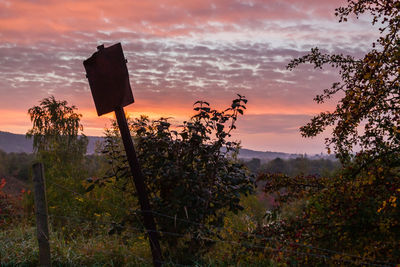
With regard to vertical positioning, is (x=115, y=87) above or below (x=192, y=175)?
above

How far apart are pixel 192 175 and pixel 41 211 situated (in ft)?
7.00

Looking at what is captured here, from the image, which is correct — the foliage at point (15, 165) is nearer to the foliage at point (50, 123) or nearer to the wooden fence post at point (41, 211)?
the foliage at point (50, 123)

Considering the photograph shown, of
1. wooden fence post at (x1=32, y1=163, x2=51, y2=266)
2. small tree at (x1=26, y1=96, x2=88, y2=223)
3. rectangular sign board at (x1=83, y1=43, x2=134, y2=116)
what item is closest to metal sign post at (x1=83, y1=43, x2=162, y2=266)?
rectangular sign board at (x1=83, y1=43, x2=134, y2=116)

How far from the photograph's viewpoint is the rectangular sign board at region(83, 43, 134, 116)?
18.1 feet

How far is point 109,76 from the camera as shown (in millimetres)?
5543

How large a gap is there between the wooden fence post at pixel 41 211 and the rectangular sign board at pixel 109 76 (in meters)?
1.21

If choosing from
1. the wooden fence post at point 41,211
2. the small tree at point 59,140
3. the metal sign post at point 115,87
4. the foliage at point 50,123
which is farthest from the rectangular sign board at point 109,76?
the foliage at point 50,123

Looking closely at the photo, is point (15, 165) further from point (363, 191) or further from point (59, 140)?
point (363, 191)

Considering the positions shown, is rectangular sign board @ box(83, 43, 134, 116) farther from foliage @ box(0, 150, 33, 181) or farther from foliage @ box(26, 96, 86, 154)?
foliage @ box(0, 150, 33, 181)

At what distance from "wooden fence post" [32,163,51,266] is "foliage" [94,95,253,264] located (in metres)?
1.11

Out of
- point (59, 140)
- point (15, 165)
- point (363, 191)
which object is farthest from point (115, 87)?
point (15, 165)

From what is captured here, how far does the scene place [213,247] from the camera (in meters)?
6.35

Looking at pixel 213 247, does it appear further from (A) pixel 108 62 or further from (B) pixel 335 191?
(A) pixel 108 62

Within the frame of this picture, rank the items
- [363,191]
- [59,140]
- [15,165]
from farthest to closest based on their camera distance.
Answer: [15,165], [59,140], [363,191]
